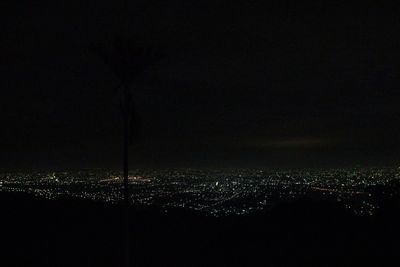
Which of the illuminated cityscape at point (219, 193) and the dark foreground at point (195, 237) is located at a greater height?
the dark foreground at point (195, 237)

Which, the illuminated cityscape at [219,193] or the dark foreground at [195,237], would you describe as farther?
the illuminated cityscape at [219,193]

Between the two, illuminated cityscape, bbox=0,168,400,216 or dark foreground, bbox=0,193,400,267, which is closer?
dark foreground, bbox=0,193,400,267

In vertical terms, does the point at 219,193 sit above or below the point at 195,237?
below

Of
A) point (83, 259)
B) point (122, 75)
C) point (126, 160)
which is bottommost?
point (83, 259)

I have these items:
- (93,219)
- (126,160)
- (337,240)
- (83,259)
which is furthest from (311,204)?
(126,160)

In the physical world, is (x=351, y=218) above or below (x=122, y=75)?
below

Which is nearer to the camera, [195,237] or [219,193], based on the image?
[195,237]

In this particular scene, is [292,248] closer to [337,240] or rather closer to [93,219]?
[337,240]

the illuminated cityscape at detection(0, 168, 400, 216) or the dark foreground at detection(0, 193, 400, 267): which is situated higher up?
the dark foreground at detection(0, 193, 400, 267)
